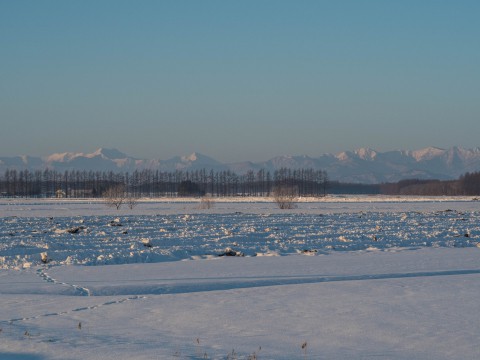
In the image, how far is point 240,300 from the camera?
10727 mm

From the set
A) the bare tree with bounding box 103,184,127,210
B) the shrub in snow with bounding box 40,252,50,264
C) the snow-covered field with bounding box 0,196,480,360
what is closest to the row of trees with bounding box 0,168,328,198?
the bare tree with bounding box 103,184,127,210

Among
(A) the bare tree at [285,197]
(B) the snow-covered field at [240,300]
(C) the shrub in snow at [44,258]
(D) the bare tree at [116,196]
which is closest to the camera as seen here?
(B) the snow-covered field at [240,300]

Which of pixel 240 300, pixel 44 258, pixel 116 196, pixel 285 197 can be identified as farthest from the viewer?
pixel 116 196

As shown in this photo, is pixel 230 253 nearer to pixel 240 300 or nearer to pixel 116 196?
pixel 240 300

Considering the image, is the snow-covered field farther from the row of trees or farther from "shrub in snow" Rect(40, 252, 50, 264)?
the row of trees

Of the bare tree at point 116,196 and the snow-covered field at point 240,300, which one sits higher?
the bare tree at point 116,196

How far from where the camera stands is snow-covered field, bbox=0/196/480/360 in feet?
24.9

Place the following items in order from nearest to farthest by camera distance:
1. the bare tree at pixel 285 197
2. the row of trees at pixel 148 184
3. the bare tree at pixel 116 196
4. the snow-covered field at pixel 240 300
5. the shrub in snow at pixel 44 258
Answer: the snow-covered field at pixel 240 300
the shrub in snow at pixel 44 258
the bare tree at pixel 285 197
the bare tree at pixel 116 196
the row of trees at pixel 148 184

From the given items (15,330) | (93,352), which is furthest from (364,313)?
(15,330)

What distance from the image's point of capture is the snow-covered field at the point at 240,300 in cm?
758

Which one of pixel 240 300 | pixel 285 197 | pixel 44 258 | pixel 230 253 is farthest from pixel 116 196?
pixel 240 300

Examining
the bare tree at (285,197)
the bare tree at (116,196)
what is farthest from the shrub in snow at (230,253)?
the bare tree at (116,196)

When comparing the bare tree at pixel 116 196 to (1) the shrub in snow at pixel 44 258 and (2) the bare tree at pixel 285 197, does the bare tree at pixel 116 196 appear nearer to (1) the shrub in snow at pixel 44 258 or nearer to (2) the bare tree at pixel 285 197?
(2) the bare tree at pixel 285 197

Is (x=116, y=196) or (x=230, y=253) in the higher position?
(x=116, y=196)
